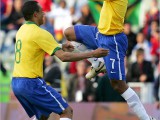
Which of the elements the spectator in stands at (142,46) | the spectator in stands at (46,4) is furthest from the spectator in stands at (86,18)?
the spectator in stands at (142,46)

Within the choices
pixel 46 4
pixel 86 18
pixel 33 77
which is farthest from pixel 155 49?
pixel 33 77

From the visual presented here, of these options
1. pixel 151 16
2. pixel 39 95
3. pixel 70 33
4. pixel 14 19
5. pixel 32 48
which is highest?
pixel 32 48

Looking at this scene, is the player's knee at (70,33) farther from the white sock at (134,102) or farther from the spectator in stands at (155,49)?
the spectator in stands at (155,49)

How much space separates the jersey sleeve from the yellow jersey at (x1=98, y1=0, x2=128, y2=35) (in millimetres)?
1453

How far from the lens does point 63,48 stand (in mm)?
11414

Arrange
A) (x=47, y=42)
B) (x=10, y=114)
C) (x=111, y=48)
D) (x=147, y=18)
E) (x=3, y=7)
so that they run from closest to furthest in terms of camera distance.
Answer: (x=47, y=42) → (x=111, y=48) → (x=10, y=114) → (x=147, y=18) → (x=3, y=7)

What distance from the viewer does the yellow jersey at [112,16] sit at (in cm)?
1225

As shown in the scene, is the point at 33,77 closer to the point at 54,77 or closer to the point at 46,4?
the point at 54,77

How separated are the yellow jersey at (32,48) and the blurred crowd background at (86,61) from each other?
5428mm

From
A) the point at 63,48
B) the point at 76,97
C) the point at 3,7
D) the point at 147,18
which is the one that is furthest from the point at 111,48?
the point at 3,7

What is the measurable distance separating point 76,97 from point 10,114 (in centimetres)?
411

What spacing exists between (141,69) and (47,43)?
7.81 meters

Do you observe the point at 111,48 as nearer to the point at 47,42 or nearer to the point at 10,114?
the point at 47,42

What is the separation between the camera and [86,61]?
19.4m
